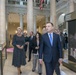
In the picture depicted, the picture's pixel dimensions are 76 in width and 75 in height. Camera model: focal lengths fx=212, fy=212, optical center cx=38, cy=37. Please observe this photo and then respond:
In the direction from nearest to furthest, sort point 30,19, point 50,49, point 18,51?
point 50,49, point 18,51, point 30,19

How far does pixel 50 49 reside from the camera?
4.68m

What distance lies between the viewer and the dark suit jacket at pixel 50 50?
15.4ft

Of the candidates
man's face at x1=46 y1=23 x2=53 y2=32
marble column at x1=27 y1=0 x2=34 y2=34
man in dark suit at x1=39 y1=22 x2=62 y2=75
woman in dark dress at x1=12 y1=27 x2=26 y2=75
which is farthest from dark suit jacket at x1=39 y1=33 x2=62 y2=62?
marble column at x1=27 y1=0 x2=34 y2=34

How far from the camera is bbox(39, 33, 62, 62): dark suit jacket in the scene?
470 centimetres

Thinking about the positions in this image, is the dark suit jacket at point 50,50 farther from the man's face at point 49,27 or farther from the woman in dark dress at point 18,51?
the woman in dark dress at point 18,51

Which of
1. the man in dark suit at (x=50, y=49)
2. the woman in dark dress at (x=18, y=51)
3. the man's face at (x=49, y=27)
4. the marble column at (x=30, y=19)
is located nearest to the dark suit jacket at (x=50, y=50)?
the man in dark suit at (x=50, y=49)

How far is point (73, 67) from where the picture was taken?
8000mm

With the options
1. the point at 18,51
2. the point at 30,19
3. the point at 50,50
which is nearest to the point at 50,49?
the point at 50,50

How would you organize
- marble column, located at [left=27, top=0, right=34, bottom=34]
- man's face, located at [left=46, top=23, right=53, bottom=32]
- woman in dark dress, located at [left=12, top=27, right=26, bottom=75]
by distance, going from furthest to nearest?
marble column, located at [left=27, top=0, right=34, bottom=34] < woman in dark dress, located at [left=12, top=27, right=26, bottom=75] < man's face, located at [left=46, top=23, right=53, bottom=32]

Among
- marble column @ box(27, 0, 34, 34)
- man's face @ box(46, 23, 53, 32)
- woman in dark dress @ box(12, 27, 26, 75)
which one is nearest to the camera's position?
man's face @ box(46, 23, 53, 32)

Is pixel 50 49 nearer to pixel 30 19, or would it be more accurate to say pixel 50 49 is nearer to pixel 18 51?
pixel 18 51

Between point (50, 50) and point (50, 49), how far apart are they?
2 cm

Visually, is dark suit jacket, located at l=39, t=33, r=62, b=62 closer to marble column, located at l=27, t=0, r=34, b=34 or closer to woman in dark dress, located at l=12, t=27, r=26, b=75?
woman in dark dress, located at l=12, t=27, r=26, b=75

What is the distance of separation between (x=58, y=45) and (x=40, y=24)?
108 feet
